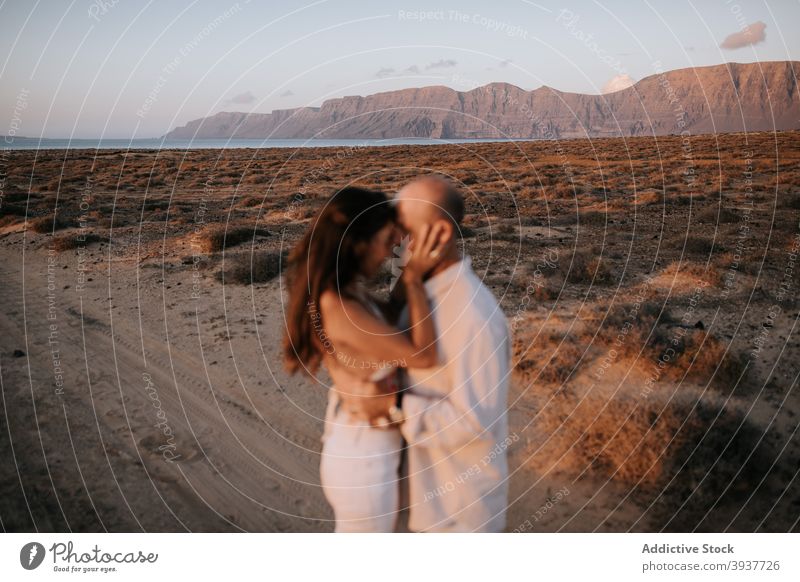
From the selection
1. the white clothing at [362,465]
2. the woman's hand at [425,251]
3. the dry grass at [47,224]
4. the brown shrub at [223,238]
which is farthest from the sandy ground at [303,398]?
the woman's hand at [425,251]

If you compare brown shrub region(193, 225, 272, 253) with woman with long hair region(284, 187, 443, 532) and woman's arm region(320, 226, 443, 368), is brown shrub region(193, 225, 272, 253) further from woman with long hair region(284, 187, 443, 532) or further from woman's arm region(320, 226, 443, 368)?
woman's arm region(320, 226, 443, 368)

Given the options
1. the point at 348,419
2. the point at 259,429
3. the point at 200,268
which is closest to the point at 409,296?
the point at 348,419

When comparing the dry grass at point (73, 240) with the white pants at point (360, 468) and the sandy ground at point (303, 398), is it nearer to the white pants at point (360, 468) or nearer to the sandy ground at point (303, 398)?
the sandy ground at point (303, 398)

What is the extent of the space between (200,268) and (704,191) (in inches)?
769

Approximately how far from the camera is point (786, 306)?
29.1 feet

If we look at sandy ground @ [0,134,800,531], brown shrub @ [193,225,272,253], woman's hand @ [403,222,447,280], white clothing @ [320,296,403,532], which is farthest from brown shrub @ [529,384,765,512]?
brown shrub @ [193,225,272,253]

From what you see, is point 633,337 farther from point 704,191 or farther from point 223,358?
point 704,191

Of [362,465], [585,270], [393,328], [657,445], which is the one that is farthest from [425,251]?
[585,270]

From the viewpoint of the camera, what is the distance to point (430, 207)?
8.82 feet

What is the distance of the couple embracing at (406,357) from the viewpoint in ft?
8.48

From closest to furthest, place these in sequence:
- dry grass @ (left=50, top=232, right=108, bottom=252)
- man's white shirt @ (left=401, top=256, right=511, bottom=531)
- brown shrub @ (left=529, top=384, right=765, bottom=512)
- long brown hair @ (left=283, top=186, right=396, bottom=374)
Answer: man's white shirt @ (left=401, top=256, right=511, bottom=531) → long brown hair @ (left=283, top=186, right=396, bottom=374) → brown shrub @ (left=529, top=384, right=765, bottom=512) → dry grass @ (left=50, top=232, right=108, bottom=252)

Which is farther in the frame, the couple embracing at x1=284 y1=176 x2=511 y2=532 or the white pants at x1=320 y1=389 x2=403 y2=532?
the white pants at x1=320 y1=389 x2=403 y2=532

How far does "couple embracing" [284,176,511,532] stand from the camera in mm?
2586

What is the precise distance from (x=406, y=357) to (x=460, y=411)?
1.34 feet
